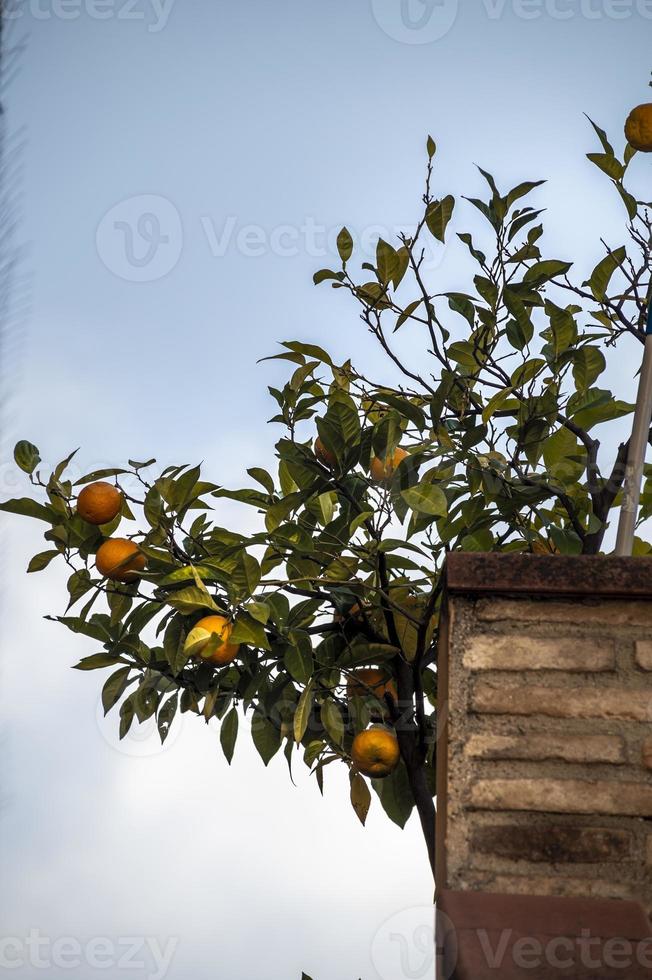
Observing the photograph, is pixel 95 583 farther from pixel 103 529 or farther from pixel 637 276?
pixel 637 276

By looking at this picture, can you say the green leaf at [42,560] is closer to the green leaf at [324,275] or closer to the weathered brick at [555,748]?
the green leaf at [324,275]

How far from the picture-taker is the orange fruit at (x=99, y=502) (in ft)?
7.71

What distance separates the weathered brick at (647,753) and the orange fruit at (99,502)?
1241 mm

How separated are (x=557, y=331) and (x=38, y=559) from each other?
1.26 metres

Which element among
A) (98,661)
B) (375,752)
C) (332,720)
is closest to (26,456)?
(98,661)

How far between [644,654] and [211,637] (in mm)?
825

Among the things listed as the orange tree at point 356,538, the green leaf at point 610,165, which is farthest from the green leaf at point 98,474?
the green leaf at point 610,165

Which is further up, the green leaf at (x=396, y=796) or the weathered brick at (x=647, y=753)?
the weathered brick at (x=647, y=753)

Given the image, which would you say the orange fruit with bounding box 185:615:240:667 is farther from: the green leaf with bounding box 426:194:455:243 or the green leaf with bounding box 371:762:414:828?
the green leaf with bounding box 426:194:455:243

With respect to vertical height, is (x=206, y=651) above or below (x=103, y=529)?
below

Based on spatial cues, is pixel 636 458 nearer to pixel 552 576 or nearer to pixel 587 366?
pixel 552 576

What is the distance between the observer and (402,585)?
2.34 meters

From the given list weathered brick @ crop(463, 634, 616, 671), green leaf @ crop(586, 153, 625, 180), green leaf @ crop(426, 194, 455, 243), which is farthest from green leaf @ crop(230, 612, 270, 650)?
green leaf @ crop(586, 153, 625, 180)

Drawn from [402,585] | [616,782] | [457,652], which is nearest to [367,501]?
[402,585]
